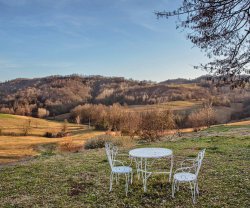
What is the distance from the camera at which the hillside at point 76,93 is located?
122m

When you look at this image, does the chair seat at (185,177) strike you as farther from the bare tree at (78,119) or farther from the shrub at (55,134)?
the bare tree at (78,119)

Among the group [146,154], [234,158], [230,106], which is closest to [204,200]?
[146,154]

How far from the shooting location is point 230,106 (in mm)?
93000

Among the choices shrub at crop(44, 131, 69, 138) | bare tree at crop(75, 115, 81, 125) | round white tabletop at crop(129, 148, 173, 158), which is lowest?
shrub at crop(44, 131, 69, 138)

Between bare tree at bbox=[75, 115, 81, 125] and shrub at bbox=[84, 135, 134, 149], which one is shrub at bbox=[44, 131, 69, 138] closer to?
bare tree at bbox=[75, 115, 81, 125]

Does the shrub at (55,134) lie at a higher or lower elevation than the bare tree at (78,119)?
lower

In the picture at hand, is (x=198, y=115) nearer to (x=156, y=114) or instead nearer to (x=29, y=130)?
(x=156, y=114)

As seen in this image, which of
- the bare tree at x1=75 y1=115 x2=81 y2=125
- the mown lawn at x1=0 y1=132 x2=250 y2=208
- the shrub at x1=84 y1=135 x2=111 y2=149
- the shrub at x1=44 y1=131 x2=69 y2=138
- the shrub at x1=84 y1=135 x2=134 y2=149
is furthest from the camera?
the bare tree at x1=75 y1=115 x2=81 y2=125

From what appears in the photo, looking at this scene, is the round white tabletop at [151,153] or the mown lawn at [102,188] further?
the round white tabletop at [151,153]

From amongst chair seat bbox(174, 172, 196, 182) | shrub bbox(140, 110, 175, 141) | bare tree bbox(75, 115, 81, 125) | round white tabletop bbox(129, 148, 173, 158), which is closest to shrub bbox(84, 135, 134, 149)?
shrub bbox(140, 110, 175, 141)

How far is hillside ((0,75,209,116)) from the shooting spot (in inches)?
4818

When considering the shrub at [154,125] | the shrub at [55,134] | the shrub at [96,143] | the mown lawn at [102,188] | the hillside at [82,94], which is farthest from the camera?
the hillside at [82,94]

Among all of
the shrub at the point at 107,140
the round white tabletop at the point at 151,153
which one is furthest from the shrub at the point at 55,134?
the round white tabletop at the point at 151,153

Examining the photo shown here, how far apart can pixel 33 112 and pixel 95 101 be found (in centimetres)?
2789
